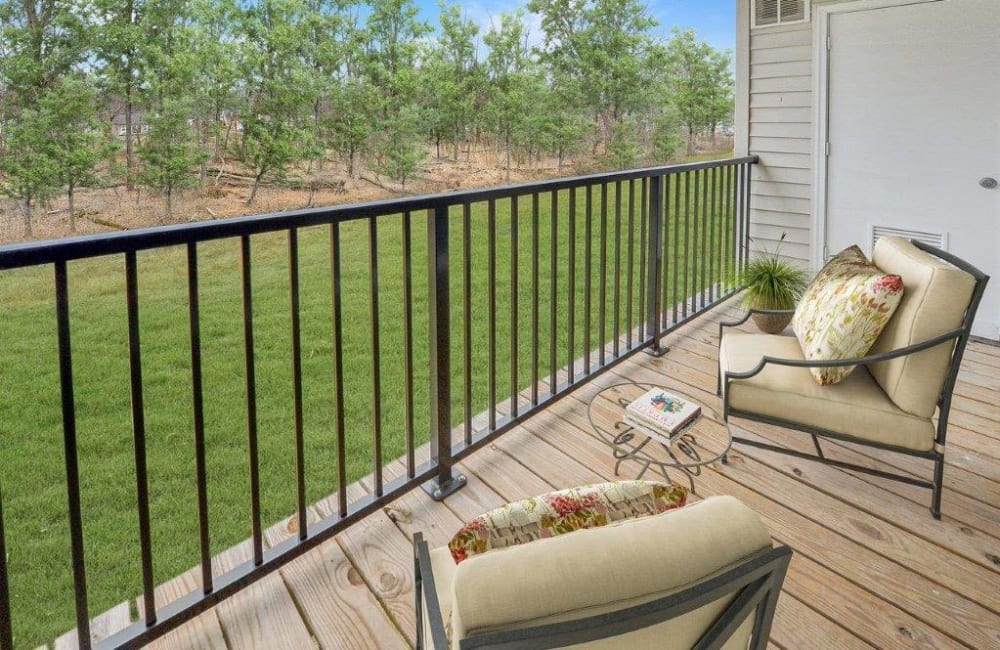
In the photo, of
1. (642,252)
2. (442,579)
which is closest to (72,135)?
(642,252)

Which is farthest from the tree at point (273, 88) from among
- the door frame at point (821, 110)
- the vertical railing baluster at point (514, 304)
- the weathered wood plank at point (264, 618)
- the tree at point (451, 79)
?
the weathered wood plank at point (264, 618)

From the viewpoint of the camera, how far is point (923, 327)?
2.09 m

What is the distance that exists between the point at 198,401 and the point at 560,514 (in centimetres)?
99

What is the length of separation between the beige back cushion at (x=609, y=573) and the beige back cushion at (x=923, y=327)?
156 centimetres

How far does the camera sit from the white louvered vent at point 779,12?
4491 mm

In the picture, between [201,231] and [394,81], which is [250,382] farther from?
[394,81]

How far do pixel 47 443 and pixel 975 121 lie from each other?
6.31m

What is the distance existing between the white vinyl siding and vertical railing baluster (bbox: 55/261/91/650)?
14.8ft

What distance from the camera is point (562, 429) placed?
2.77 metres

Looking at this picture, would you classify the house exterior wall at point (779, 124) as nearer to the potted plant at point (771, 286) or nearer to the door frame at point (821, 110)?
the door frame at point (821, 110)

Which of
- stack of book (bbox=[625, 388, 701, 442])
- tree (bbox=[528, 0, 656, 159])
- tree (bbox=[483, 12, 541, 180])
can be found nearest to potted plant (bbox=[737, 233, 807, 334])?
stack of book (bbox=[625, 388, 701, 442])

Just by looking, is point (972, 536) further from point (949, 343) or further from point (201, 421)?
point (201, 421)

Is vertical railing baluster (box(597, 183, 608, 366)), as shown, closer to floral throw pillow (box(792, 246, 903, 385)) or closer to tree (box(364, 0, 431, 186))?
floral throw pillow (box(792, 246, 903, 385))

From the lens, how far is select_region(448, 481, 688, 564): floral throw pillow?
39.7 inches
